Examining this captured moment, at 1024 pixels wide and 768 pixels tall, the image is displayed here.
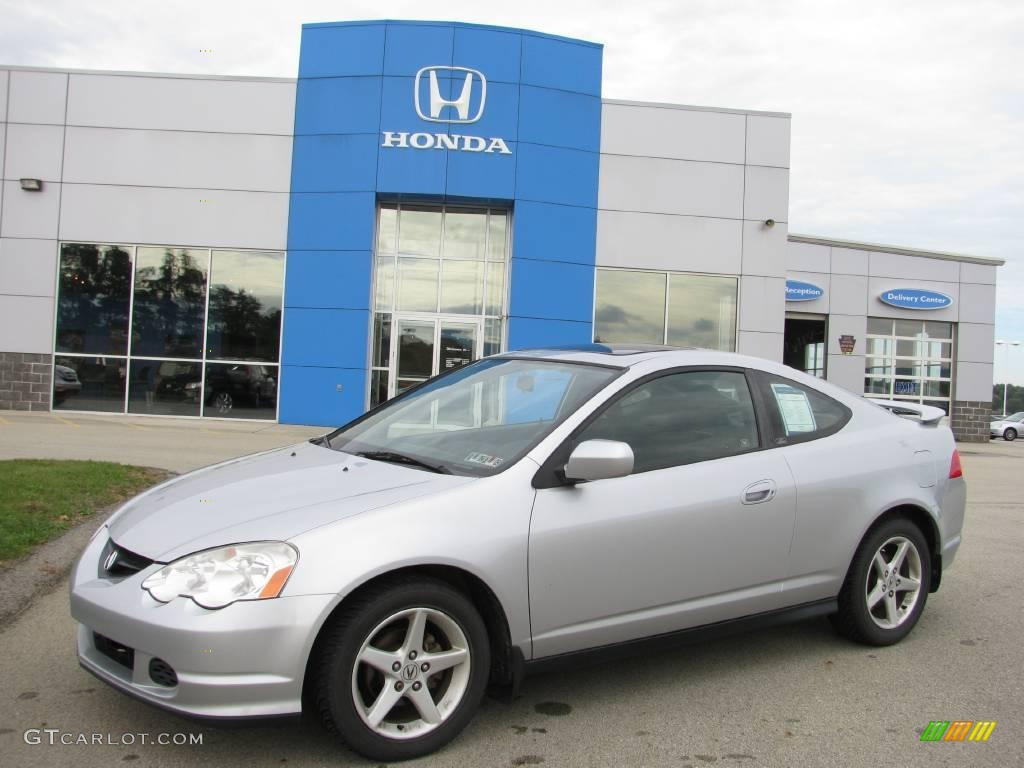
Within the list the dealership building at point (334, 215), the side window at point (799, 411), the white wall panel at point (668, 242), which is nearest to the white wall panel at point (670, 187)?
the dealership building at point (334, 215)

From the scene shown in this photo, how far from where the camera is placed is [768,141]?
18.2m

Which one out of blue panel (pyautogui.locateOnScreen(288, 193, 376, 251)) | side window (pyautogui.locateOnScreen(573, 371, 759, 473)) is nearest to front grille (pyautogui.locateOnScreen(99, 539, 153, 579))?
side window (pyautogui.locateOnScreen(573, 371, 759, 473))

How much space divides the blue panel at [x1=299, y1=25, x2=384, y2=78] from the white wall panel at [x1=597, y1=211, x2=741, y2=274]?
19.3ft

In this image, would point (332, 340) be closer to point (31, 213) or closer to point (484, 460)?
point (31, 213)

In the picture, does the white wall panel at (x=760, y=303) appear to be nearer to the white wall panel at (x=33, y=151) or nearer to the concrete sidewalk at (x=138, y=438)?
the concrete sidewalk at (x=138, y=438)

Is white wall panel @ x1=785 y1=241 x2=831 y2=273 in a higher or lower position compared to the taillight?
higher

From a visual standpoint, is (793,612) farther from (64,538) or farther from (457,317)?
(457,317)

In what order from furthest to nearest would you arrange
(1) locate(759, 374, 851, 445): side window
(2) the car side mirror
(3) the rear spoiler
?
(3) the rear spoiler
(1) locate(759, 374, 851, 445): side window
(2) the car side mirror

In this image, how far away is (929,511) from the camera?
4.36 meters

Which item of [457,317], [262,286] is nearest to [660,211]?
[457,317]

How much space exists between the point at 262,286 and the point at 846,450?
50.0ft

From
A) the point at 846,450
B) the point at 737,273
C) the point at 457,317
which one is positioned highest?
the point at 737,273

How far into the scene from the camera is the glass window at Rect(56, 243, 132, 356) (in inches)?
682

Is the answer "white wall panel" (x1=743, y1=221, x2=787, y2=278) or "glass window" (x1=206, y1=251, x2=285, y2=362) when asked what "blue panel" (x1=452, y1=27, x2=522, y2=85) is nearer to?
"glass window" (x1=206, y1=251, x2=285, y2=362)
